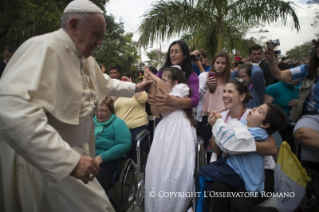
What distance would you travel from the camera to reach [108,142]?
354cm

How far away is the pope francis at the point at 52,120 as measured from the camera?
132 centimetres

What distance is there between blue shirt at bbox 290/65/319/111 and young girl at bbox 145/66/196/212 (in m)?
1.30

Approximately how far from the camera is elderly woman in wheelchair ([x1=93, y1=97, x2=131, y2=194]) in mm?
3404

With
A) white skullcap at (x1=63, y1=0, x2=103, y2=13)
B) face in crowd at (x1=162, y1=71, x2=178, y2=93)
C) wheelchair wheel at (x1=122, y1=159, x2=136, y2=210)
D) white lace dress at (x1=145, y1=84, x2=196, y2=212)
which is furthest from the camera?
wheelchair wheel at (x1=122, y1=159, x2=136, y2=210)

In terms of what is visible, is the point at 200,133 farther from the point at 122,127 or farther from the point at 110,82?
the point at 110,82

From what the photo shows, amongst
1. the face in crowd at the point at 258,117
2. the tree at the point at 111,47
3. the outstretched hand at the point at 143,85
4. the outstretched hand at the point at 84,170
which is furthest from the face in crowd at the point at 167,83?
the tree at the point at 111,47

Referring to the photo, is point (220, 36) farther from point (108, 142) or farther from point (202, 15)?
point (108, 142)

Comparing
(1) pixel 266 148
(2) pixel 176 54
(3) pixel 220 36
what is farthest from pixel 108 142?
(3) pixel 220 36

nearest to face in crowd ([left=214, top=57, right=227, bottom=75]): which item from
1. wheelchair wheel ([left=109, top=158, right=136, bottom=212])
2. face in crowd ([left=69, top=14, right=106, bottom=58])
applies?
wheelchair wheel ([left=109, top=158, right=136, bottom=212])

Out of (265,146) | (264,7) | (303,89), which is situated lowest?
(265,146)

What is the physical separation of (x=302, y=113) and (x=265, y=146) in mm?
907

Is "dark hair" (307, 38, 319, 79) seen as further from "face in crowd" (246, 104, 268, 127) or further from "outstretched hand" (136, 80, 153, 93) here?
"outstretched hand" (136, 80, 153, 93)

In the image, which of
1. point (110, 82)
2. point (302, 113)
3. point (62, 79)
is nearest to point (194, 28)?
point (302, 113)

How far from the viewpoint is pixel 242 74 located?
4051mm
